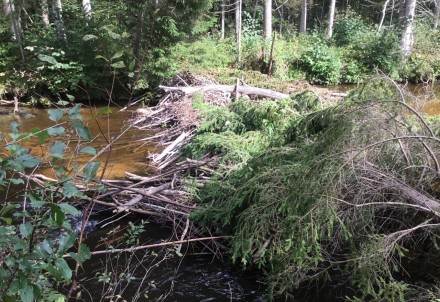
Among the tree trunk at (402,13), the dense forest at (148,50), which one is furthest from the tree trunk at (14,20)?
the tree trunk at (402,13)

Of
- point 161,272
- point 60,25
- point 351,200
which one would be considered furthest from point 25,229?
point 60,25

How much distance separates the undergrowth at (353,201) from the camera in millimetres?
3270

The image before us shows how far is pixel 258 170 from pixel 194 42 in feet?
30.7

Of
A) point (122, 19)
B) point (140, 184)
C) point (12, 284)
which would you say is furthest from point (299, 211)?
point (122, 19)

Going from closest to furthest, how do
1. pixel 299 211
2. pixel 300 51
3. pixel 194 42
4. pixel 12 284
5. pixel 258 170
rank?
pixel 12 284
pixel 299 211
pixel 258 170
pixel 194 42
pixel 300 51

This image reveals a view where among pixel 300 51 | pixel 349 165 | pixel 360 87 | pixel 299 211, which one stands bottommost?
pixel 300 51

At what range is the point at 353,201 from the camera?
137 inches

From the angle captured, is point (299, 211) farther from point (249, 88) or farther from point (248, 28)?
point (248, 28)

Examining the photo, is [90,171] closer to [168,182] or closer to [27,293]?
[27,293]

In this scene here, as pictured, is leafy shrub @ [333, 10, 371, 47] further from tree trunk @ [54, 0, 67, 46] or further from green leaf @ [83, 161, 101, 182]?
green leaf @ [83, 161, 101, 182]

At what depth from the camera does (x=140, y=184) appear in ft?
20.4

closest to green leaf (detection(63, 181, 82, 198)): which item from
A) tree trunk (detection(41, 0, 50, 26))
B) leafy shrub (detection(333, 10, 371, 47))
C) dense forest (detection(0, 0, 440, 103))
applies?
dense forest (detection(0, 0, 440, 103))

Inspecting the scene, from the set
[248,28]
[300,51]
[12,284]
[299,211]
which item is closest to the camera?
[12,284]

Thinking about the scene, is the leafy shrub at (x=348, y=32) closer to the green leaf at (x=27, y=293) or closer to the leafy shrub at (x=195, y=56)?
the leafy shrub at (x=195, y=56)
